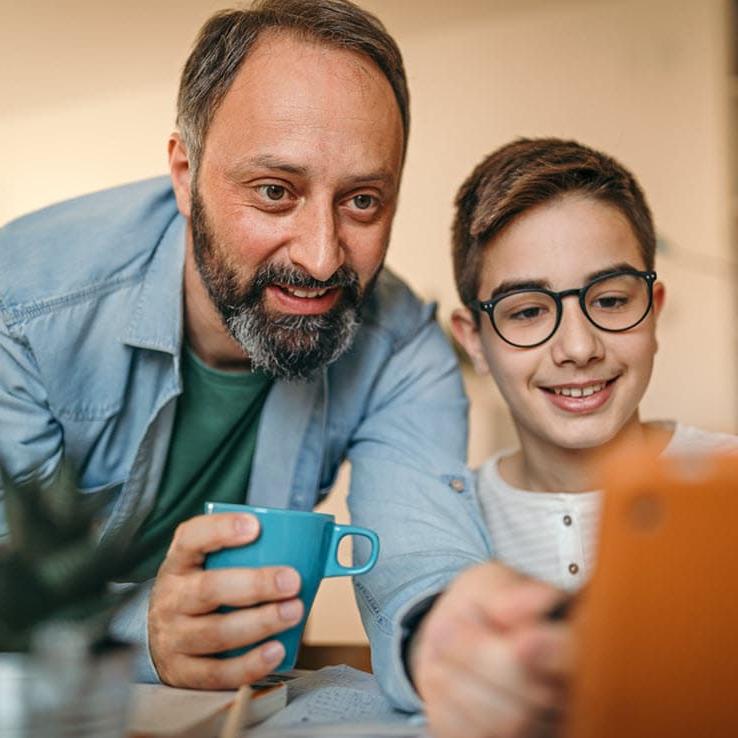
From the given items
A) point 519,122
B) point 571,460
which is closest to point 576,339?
point 571,460

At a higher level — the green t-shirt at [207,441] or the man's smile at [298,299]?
the man's smile at [298,299]

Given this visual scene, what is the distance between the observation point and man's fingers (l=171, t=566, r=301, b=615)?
67cm

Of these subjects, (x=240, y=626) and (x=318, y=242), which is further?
(x=318, y=242)

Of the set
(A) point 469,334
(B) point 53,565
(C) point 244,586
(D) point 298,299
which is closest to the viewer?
(B) point 53,565

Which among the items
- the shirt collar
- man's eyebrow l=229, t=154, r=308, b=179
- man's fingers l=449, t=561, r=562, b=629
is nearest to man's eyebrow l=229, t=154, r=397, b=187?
man's eyebrow l=229, t=154, r=308, b=179

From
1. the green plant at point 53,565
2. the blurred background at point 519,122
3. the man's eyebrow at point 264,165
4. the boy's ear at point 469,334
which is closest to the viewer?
the green plant at point 53,565

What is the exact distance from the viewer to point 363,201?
1.03 metres

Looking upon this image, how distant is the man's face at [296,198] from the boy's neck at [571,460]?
29cm

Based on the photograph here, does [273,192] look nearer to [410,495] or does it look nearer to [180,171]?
[180,171]

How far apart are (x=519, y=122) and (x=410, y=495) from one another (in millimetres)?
2024

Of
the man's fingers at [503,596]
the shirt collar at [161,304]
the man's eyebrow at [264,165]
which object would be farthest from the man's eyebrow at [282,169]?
the man's fingers at [503,596]

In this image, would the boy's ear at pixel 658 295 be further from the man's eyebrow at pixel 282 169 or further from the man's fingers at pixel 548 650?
the man's fingers at pixel 548 650

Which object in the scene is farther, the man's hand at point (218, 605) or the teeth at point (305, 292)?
the teeth at point (305, 292)

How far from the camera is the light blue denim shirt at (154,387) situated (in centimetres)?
105
